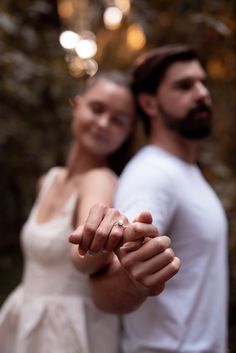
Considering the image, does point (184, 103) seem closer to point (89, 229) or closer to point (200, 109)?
point (200, 109)

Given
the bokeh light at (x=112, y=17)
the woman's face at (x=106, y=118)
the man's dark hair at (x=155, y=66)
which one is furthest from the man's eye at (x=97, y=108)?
the bokeh light at (x=112, y=17)

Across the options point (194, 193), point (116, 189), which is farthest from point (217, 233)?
point (116, 189)

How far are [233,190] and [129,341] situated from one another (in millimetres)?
1316

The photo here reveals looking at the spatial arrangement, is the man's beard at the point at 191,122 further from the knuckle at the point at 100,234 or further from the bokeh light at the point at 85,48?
the bokeh light at the point at 85,48

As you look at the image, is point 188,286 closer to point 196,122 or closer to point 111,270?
point 111,270

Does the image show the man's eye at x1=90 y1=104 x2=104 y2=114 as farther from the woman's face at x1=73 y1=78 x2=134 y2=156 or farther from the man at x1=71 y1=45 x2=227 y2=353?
the man at x1=71 y1=45 x2=227 y2=353

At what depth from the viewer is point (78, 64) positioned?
389 centimetres

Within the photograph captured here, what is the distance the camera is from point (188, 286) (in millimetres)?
1557

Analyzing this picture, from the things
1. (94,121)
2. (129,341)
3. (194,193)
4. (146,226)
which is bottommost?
(129,341)

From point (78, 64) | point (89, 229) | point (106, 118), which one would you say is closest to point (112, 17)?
point (78, 64)

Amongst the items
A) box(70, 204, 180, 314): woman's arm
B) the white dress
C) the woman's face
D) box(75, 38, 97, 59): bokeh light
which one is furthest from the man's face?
box(75, 38, 97, 59): bokeh light

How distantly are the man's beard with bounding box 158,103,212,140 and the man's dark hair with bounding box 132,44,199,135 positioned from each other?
132mm

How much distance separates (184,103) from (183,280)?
64 cm

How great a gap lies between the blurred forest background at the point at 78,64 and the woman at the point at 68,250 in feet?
1.96
